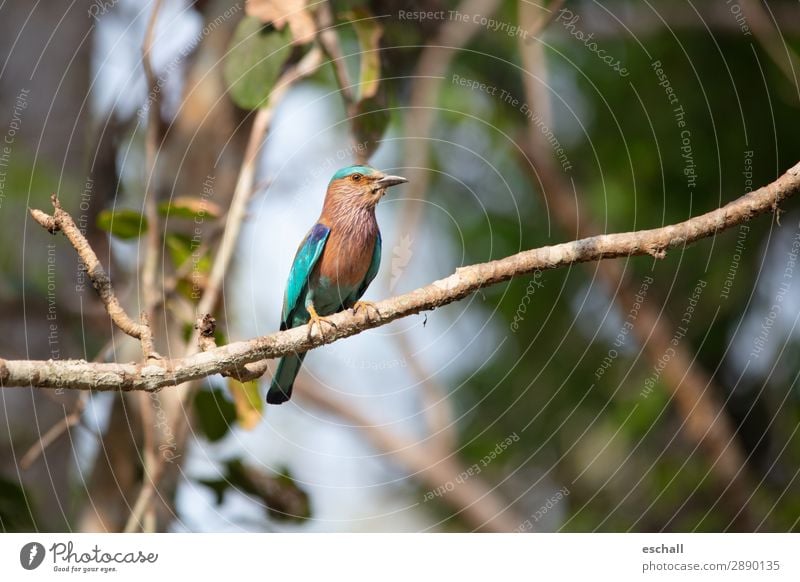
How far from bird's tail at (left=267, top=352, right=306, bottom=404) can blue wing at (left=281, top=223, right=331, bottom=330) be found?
0.21 metres

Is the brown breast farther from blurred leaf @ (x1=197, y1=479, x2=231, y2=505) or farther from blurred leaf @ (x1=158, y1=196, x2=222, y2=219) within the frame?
blurred leaf @ (x1=197, y1=479, x2=231, y2=505)

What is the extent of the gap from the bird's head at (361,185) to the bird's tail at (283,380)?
38.6 inches

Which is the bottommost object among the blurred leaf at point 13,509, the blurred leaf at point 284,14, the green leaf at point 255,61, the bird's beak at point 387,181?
the blurred leaf at point 13,509

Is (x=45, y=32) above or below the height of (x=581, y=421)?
above

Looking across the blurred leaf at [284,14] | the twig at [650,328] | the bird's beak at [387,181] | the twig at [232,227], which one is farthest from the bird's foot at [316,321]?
the twig at [650,328]

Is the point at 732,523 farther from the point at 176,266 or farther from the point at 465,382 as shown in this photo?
the point at 176,266

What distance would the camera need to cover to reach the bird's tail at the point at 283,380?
5117mm

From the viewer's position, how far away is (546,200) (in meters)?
7.30

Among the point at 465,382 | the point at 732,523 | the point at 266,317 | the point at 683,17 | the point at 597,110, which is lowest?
the point at 732,523

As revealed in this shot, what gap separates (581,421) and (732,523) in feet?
5.21

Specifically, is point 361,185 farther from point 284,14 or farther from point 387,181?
point 284,14

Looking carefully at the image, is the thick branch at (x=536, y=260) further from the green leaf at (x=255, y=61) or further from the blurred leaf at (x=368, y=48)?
the green leaf at (x=255, y=61)

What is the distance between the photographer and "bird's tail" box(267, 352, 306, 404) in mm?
5117

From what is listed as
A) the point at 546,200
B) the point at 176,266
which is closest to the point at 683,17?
the point at 546,200
